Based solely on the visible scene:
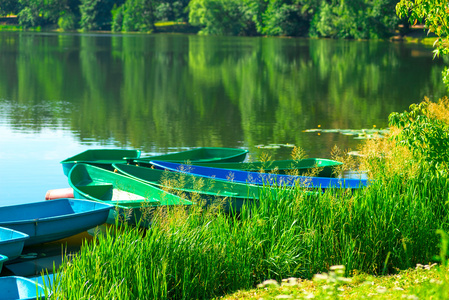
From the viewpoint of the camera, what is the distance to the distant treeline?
75.8 meters

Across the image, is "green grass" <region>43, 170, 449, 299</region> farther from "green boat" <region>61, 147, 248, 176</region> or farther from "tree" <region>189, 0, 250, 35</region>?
"tree" <region>189, 0, 250, 35</region>

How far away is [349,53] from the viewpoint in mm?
55094

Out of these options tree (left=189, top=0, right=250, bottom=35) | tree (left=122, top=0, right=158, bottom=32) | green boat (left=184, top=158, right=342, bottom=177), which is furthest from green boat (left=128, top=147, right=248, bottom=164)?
tree (left=122, top=0, right=158, bottom=32)

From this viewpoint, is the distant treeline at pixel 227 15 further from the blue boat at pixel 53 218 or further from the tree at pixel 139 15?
the blue boat at pixel 53 218

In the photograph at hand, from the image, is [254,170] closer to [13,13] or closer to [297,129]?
[297,129]

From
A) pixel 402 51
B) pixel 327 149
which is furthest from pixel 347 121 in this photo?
pixel 402 51

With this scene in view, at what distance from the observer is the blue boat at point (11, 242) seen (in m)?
8.50

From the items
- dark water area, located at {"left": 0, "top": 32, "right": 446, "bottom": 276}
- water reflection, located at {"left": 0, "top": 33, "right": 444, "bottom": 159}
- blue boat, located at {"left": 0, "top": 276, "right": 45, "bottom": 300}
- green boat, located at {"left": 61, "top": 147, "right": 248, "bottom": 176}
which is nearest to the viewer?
blue boat, located at {"left": 0, "top": 276, "right": 45, "bottom": 300}

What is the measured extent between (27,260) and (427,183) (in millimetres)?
5802

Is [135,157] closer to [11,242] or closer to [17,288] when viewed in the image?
[11,242]

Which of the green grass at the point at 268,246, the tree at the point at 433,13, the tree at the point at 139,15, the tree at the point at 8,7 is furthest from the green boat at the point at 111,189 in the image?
the tree at the point at 8,7

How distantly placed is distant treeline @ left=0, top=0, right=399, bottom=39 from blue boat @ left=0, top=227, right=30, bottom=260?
224 ft

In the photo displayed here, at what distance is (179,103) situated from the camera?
89.6 ft

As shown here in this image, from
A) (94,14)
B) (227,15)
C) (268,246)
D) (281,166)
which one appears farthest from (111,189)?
(94,14)
